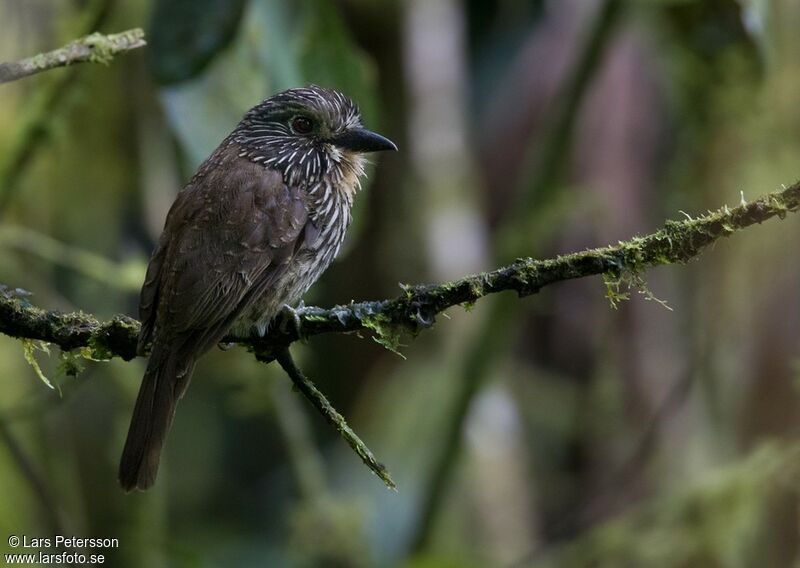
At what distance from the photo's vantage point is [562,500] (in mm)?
5477

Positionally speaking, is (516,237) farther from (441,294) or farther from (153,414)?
(441,294)

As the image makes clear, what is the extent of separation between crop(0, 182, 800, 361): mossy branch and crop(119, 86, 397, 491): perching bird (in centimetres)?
12

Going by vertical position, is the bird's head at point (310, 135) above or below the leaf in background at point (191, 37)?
below

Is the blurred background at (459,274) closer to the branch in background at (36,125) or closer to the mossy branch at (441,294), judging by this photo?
the branch in background at (36,125)

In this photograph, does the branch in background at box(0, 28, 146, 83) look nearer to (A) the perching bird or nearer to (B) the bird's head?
(A) the perching bird

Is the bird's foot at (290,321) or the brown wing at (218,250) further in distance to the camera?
the brown wing at (218,250)

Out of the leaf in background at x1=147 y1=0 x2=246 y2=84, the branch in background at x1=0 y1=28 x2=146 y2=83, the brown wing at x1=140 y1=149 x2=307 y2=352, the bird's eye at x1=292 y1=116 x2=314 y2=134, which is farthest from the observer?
the bird's eye at x1=292 y1=116 x2=314 y2=134

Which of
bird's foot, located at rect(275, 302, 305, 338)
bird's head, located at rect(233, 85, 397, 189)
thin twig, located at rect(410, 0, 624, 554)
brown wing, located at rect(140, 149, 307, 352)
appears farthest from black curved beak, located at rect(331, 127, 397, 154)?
thin twig, located at rect(410, 0, 624, 554)

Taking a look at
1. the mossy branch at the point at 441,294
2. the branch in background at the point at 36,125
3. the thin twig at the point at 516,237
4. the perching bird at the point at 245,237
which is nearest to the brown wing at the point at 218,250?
the perching bird at the point at 245,237

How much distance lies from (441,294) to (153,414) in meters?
0.78

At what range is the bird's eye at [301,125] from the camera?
3275 mm

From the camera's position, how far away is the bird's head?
317 cm

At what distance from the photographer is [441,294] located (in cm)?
215

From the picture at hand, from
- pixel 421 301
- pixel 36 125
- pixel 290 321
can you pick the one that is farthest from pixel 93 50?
pixel 36 125
